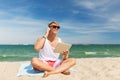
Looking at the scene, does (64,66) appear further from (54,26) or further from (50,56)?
(54,26)

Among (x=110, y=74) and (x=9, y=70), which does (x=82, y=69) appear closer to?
(x=110, y=74)

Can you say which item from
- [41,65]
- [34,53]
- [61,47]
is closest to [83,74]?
[41,65]

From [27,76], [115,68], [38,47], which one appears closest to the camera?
[38,47]

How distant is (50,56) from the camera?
23.0ft

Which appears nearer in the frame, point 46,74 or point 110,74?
point 46,74

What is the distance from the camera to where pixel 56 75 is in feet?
23.1

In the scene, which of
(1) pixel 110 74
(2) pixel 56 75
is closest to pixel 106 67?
(1) pixel 110 74

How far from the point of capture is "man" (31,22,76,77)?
680 cm

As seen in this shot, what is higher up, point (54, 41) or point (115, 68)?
point (54, 41)

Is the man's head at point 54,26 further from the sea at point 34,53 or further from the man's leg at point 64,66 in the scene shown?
the sea at point 34,53

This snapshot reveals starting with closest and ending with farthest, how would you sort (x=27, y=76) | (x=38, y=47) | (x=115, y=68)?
(x=38, y=47), (x=27, y=76), (x=115, y=68)

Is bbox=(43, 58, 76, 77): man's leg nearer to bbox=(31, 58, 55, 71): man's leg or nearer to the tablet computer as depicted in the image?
bbox=(31, 58, 55, 71): man's leg

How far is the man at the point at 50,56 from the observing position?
22.3ft

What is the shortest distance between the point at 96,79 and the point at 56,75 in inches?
40.3
